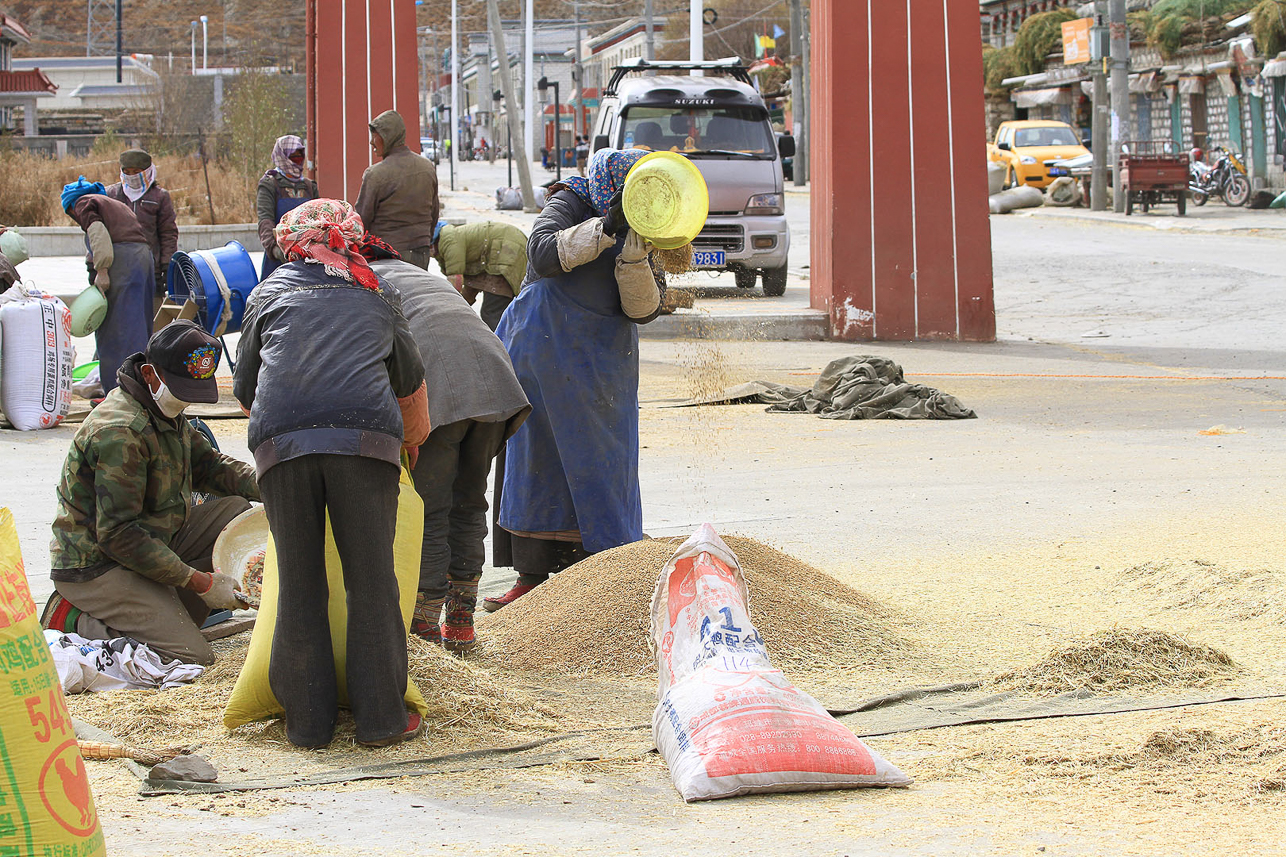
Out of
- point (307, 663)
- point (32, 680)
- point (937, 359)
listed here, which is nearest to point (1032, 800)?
point (307, 663)

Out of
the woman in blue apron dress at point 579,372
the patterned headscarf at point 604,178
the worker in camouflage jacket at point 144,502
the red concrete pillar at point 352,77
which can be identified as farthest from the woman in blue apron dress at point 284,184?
the worker in camouflage jacket at point 144,502

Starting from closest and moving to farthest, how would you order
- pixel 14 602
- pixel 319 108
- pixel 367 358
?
pixel 14 602
pixel 367 358
pixel 319 108

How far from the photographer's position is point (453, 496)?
4660 millimetres

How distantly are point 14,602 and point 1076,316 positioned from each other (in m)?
14.3

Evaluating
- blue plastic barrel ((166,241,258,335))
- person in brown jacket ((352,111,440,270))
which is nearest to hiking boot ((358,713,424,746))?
blue plastic barrel ((166,241,258,335))

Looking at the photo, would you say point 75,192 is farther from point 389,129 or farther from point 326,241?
point 326,241

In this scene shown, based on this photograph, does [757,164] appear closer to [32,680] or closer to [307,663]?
[307,663]

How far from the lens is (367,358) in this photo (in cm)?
365

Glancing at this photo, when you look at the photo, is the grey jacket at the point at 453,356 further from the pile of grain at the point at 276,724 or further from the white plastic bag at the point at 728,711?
the white plastic bag at the point at 728,711

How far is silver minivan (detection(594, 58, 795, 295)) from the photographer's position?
601 inches

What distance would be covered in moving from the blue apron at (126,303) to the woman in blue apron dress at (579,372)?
16.0 feet

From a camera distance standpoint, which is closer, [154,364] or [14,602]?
[14,602]

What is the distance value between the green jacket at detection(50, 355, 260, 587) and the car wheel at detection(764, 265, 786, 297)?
12.0 metres

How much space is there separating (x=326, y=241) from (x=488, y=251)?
4.42m
